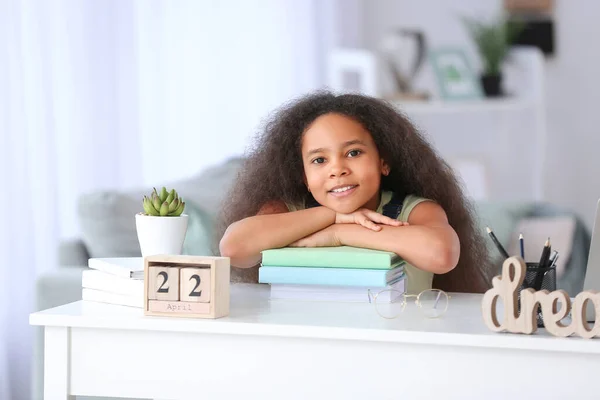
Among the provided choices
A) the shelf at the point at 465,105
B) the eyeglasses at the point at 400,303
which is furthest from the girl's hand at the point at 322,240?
the shelf at the point at 465,105

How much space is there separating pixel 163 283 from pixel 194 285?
0.04 meters

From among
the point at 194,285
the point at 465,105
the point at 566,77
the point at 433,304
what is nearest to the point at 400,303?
the point at 433,304

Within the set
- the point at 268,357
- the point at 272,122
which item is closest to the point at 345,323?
the point at 268,357

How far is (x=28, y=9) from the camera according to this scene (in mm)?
2287

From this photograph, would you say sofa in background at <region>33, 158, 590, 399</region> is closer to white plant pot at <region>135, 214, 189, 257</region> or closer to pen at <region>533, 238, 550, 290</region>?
white plant pot at <region>135, 214, 189, 257</region>

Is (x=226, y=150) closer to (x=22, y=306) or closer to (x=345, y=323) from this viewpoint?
(x=22, y=306)

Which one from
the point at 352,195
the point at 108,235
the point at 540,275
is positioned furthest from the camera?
the point at 108,235

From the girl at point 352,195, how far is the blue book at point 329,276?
0.05 metres

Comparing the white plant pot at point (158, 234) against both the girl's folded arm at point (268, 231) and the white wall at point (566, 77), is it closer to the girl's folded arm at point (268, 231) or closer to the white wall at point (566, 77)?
the girl's folded arm at point (268, 231)

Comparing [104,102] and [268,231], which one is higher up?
[104,102]

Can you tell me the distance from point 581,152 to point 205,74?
2526 mm

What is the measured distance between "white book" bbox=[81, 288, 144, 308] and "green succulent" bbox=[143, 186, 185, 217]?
0.13 m

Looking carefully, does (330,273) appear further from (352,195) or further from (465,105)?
(465,105)

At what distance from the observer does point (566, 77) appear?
4902 mm
